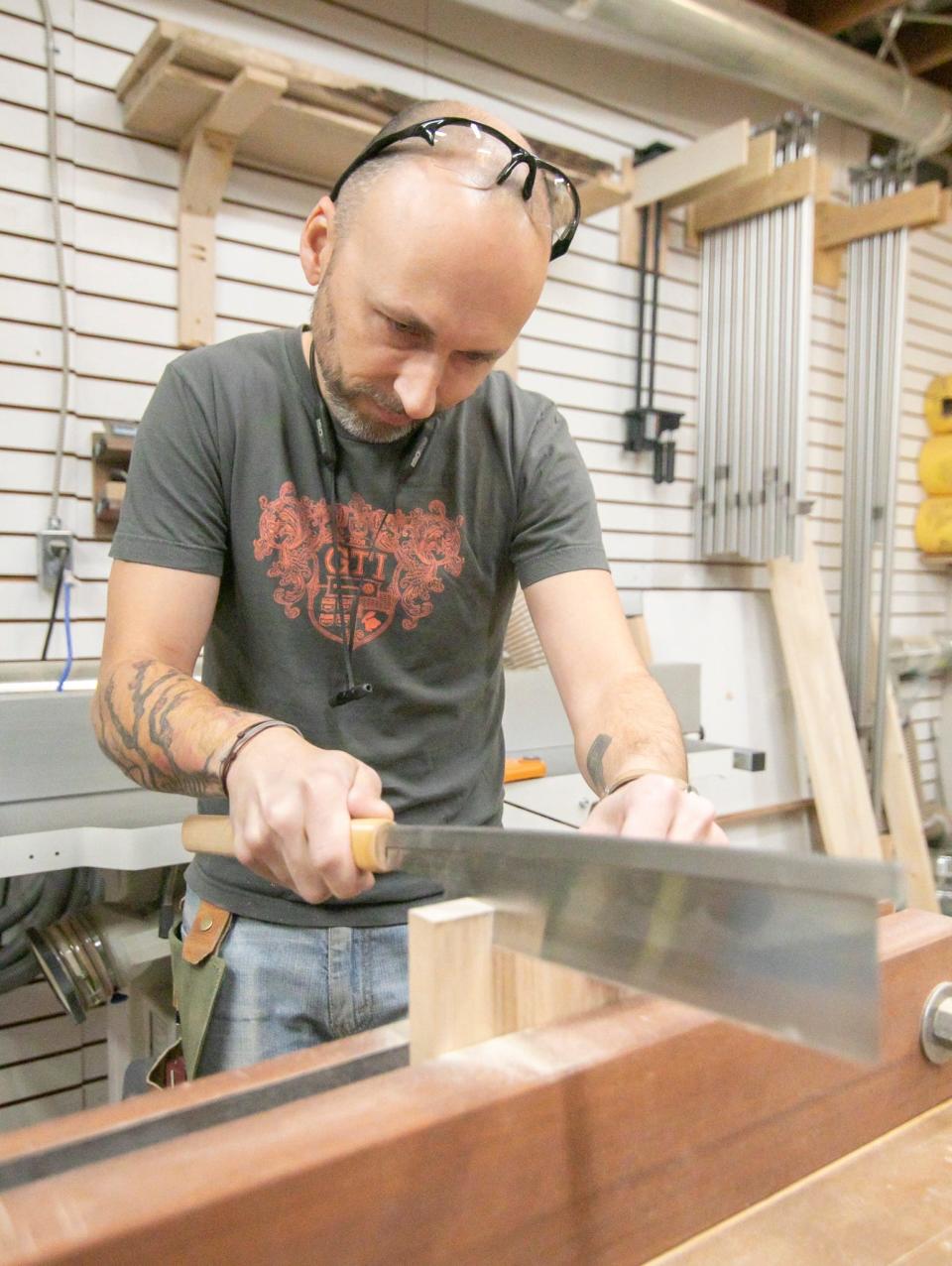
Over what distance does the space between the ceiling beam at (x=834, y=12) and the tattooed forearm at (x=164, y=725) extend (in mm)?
3532

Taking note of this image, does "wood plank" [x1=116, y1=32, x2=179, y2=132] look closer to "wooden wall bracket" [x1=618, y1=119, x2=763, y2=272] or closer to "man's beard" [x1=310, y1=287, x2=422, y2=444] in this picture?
"man's beard" [x1=310, y1=287, x2=422, y2=444]

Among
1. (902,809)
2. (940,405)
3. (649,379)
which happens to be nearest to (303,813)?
(649,379)

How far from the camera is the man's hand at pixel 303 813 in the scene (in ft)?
2.52

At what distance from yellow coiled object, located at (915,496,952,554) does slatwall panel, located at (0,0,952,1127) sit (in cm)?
170

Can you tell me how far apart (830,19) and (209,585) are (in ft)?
11.5

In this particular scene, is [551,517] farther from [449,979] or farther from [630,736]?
[449,979]

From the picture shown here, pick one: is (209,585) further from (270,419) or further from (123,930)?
(123,930)

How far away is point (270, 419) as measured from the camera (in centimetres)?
119

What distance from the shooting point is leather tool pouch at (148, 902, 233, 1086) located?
1180mm

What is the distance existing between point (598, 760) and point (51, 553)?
5.19 ft

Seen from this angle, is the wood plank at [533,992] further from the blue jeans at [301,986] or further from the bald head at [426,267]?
the bald head at [426,267]

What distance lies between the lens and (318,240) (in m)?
1.13

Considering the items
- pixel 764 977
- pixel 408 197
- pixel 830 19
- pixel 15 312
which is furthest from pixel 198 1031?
pixel 830 19

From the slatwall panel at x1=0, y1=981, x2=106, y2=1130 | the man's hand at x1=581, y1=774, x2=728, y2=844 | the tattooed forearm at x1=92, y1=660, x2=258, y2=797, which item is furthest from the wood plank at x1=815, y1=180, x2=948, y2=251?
the slatwall panel at x1=0, y1=981, x2=106, y2=1130
